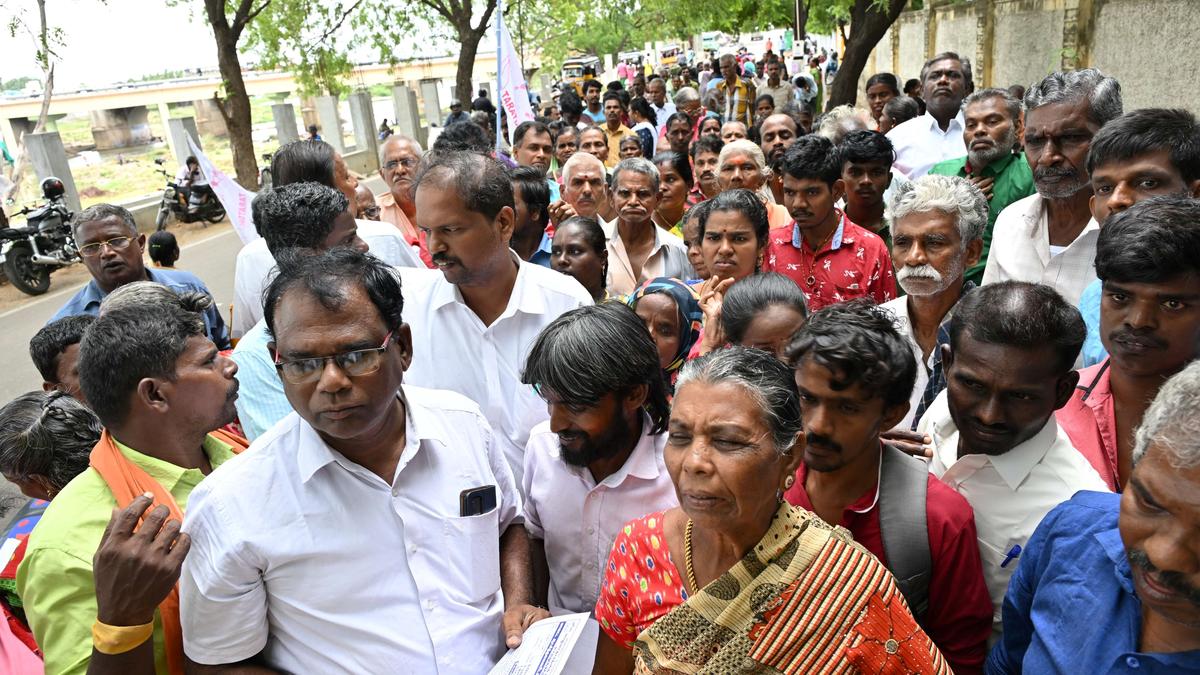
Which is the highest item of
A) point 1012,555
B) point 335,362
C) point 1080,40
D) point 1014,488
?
point 1080,40

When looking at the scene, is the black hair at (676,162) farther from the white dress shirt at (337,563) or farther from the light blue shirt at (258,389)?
the white dress shirt at (337,563)

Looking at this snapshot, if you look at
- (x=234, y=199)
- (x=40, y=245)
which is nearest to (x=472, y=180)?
(x=234, y=199)

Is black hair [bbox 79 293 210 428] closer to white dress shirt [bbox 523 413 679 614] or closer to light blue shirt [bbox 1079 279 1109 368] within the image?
white dress shirt [bbox 523 413 679 614]

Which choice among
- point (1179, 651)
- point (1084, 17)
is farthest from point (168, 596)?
point (1084, 17)

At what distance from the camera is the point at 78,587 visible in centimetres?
187

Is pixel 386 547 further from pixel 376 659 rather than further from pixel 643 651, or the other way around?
pixel 643 651

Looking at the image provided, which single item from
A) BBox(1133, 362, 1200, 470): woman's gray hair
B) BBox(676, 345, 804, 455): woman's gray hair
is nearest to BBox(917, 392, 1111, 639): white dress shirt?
BBox(1133, 362, 1200, 470): woman's gray hair

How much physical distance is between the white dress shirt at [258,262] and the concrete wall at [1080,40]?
721 cm

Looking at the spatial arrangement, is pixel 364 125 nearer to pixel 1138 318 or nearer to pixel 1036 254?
pixel 1036 254

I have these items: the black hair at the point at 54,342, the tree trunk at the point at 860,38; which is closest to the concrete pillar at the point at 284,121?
the tree trunk at the point at 860,38

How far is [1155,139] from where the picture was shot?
9.02 feet

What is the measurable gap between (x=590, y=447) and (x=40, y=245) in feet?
42.2

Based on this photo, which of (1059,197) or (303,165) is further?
(303,165)

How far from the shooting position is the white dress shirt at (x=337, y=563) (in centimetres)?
176
